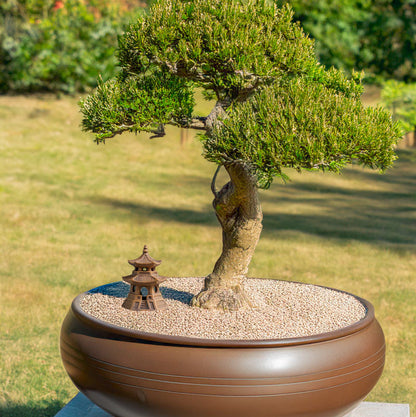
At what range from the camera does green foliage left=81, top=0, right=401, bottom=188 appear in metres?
2.26

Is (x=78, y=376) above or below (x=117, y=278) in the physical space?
above

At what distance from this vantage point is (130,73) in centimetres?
276

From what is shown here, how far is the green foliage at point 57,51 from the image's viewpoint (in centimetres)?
1192

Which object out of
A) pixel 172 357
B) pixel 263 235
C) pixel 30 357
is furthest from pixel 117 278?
pixel 172 357

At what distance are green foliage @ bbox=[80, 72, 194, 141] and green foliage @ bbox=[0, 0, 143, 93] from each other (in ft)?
31.4

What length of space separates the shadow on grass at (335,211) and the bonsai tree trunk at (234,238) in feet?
16.5

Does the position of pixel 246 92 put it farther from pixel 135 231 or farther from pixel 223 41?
pixel 135 231

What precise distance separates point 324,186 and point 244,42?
27.3 feet

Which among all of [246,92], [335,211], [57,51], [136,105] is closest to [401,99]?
[335,211]

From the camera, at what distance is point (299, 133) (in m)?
2.25

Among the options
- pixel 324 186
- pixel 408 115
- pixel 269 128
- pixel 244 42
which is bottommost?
pixel 324 186

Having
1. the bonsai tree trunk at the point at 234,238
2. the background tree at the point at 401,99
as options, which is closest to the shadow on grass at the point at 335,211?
the background tree at the point at 401,99

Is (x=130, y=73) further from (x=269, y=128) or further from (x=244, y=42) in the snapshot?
(x=269, y=128)

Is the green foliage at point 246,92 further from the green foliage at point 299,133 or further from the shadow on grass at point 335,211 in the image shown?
the shadow on grass at point 335,211
